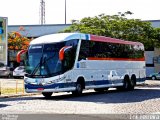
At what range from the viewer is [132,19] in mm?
43406

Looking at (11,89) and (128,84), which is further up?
(128,84)

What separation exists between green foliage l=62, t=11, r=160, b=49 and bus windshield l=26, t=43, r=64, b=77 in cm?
1731

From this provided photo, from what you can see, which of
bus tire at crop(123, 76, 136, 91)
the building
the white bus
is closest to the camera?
the white bus

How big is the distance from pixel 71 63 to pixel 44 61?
161 cm

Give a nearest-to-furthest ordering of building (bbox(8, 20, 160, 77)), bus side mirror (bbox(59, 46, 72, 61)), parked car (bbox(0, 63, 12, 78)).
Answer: bus side mirror (bbox(59, 46, 72, 61))
parked car (bbox(0, 63, 12, 78))
building (bbox(8, 20, 160, 77))

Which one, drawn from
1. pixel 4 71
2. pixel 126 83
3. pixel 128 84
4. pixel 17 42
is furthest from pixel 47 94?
pixel 17 42

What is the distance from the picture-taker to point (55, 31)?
67.3 meters

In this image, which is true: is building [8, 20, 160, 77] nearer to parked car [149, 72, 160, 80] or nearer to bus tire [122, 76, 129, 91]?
parked car [149, 72, 160, 80]

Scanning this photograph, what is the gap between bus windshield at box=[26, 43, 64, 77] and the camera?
76.9 feet

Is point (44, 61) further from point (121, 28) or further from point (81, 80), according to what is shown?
point (121, 28)

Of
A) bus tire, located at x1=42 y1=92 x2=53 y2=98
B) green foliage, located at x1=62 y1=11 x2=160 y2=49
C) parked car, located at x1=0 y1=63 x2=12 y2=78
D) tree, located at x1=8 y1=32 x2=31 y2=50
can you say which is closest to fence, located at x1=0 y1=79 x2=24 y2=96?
bus tire, located at x1=42 y1=92 x2=53 y2=98

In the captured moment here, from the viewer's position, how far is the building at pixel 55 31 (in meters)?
63.9

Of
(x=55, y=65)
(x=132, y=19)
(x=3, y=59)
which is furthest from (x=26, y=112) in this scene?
(x=132, y=19)

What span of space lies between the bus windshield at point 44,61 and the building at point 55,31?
4151cm
